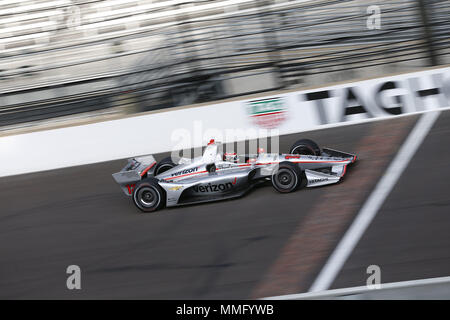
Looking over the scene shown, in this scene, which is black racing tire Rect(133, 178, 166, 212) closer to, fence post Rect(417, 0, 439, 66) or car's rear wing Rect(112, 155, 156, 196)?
car's rear wing Rect(112, 155, 156, 196)

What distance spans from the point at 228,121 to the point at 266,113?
700 mm

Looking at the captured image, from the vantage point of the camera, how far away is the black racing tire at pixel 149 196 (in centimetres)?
762

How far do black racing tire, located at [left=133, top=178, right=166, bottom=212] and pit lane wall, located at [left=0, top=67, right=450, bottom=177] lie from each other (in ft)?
9.53

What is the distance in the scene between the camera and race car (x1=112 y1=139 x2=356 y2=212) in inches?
292

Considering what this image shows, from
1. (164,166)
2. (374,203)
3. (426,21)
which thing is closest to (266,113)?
(164,166)

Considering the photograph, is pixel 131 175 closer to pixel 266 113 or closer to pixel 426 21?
pixel 266 113

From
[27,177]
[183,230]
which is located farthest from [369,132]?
[27,177]

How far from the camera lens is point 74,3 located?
623 inches

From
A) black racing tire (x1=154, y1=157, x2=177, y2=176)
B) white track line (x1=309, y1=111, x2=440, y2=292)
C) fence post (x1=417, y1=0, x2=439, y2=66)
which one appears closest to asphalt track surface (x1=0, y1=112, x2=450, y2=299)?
white track line (x1=309, y1=111, x2=440, y2=292)

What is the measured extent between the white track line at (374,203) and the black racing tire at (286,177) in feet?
3.05

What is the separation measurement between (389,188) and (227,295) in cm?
288

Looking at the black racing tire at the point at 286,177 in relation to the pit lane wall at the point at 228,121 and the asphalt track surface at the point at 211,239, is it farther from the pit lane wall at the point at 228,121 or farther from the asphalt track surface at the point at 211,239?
the pit lane wall at the point at 228,121

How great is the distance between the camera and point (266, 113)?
1033 centimetres

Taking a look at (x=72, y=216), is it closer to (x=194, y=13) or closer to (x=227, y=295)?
(x=227, y=295)
